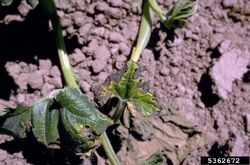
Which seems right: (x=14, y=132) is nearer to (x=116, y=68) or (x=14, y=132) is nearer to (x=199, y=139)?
(x=116, y=68)

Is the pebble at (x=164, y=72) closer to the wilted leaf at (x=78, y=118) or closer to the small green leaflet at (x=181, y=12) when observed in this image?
the small green leaflet at (x=181, y=12)

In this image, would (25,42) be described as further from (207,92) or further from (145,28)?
(207,92)

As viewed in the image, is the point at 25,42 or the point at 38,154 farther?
the point at 25,42

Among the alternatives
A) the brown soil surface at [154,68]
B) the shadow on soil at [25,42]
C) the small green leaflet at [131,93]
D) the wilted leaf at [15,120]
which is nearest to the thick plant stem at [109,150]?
the brown soil surface at [154,68]

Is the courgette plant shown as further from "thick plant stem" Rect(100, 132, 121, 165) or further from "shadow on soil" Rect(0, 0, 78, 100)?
"shadow on soil" Rect(0, 0, 78, 100)

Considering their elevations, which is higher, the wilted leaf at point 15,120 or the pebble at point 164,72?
the wilted leaf at point 15,120

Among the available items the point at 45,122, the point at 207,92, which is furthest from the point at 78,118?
the point at 207,92
